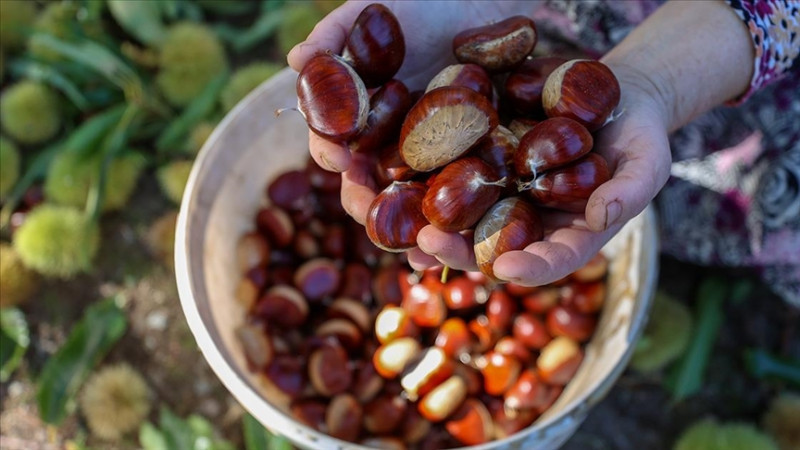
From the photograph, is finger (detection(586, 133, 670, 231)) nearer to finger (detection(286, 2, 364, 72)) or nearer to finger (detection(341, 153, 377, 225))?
finger (detection(341, 153, 377, 225))

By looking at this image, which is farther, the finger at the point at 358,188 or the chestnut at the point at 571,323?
the chestnut at the point at 571,323

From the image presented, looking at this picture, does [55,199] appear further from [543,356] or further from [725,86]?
[725,86]

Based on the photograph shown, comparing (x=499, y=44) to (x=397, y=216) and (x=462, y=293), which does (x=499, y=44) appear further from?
(x=462, y=293)

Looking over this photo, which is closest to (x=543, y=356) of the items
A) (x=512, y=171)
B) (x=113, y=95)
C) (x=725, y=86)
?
(x=512, y=171)

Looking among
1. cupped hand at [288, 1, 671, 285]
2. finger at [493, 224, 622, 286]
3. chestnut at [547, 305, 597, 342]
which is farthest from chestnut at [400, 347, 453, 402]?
finger at [493, 224, 622, 286]

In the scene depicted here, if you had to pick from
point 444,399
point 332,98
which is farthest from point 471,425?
point 332,98

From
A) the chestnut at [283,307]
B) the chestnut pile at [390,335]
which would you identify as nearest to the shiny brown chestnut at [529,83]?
the chestnut pile at [390,335]

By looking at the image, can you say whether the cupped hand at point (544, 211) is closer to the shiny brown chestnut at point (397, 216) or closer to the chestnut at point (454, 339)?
the shiny brown chestnut at point (397, 216)
